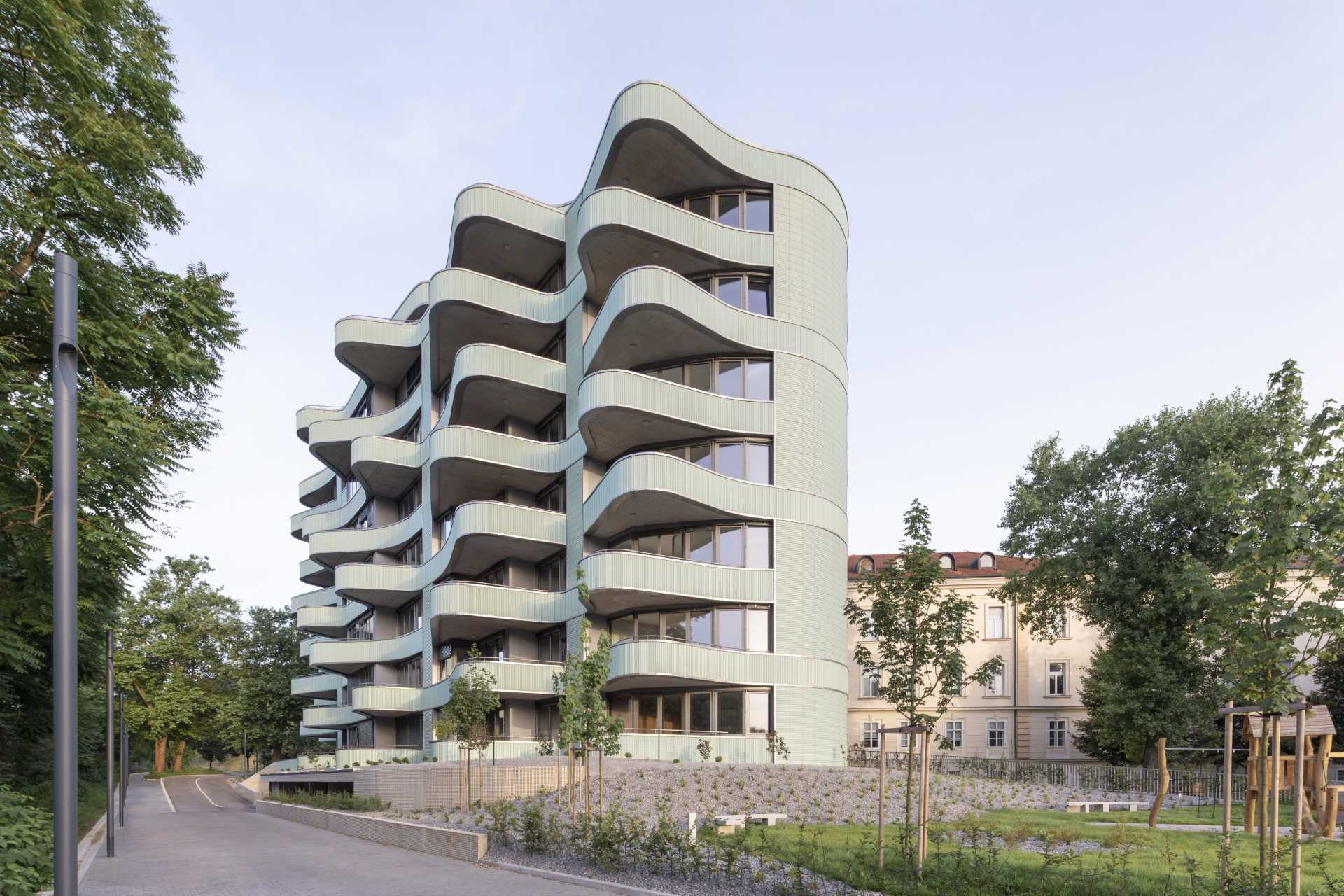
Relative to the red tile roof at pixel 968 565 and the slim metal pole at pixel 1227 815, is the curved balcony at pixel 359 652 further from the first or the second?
the slim metal pole at pixel 1227 815

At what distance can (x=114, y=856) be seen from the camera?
899 inches

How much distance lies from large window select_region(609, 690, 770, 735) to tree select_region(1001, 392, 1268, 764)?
15532 mm

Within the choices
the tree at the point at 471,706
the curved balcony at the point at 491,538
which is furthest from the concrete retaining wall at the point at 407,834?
the curved balcony at the point at 491,538

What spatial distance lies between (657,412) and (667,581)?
578cm

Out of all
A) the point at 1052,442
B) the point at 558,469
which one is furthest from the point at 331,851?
the point at 1052,442

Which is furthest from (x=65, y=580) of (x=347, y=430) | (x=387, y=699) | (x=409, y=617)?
(x=347, y=430)

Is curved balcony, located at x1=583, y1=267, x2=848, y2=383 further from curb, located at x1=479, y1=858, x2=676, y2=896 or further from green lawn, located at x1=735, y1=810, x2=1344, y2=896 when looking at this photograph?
curb, located at x1=479, y1=858, x2=676, y2=896

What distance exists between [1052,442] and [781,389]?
49.8 feet

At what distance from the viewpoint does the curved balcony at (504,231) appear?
40.3 metres

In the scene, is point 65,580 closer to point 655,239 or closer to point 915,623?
point 915,623

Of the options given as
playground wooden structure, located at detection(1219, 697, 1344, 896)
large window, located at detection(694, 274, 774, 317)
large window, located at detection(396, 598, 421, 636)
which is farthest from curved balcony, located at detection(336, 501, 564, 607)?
playground wooden structure, located at detection(1219, 697, 1344, 896)

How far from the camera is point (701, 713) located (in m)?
33.5

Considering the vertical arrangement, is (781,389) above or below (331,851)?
above

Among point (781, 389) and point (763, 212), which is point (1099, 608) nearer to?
point (781, 389)
